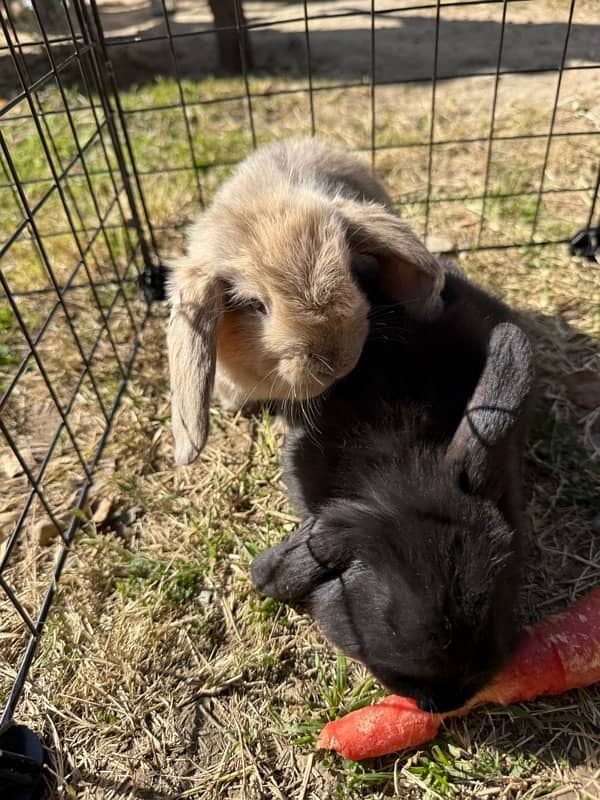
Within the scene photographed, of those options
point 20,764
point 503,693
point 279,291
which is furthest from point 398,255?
point 20,764

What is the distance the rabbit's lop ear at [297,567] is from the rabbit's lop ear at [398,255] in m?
0.85

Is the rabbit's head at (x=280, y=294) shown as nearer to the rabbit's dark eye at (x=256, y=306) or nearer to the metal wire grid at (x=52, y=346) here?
the rabbit's dark eye at (x=256, y=306)

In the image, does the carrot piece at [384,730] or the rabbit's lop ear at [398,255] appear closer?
the carrot piece at [384,730]

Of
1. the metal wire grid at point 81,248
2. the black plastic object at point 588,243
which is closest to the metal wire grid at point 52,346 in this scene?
the metal wire grid at point 81,248

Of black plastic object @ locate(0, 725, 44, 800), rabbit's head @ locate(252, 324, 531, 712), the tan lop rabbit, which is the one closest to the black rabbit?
rabbit's head @ locate(252, 324, 531, 712)

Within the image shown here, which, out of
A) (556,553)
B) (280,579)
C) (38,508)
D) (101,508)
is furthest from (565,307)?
(38,508)

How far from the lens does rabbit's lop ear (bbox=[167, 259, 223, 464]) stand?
2.01 m

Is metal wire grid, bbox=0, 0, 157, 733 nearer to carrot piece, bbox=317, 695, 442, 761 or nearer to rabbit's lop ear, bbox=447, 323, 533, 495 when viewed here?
carrot piece, bbox=317, 695, 442, 761

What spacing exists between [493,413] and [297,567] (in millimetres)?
728

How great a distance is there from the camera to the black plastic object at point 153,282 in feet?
11.1

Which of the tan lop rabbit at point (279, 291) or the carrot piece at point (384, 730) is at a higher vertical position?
the tan lop rabbit at point (279, 291)

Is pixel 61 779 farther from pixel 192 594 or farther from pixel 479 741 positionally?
pixel 479 741

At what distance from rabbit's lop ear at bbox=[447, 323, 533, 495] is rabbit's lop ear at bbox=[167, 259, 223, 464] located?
75 cm

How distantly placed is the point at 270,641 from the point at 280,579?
0.23 m
